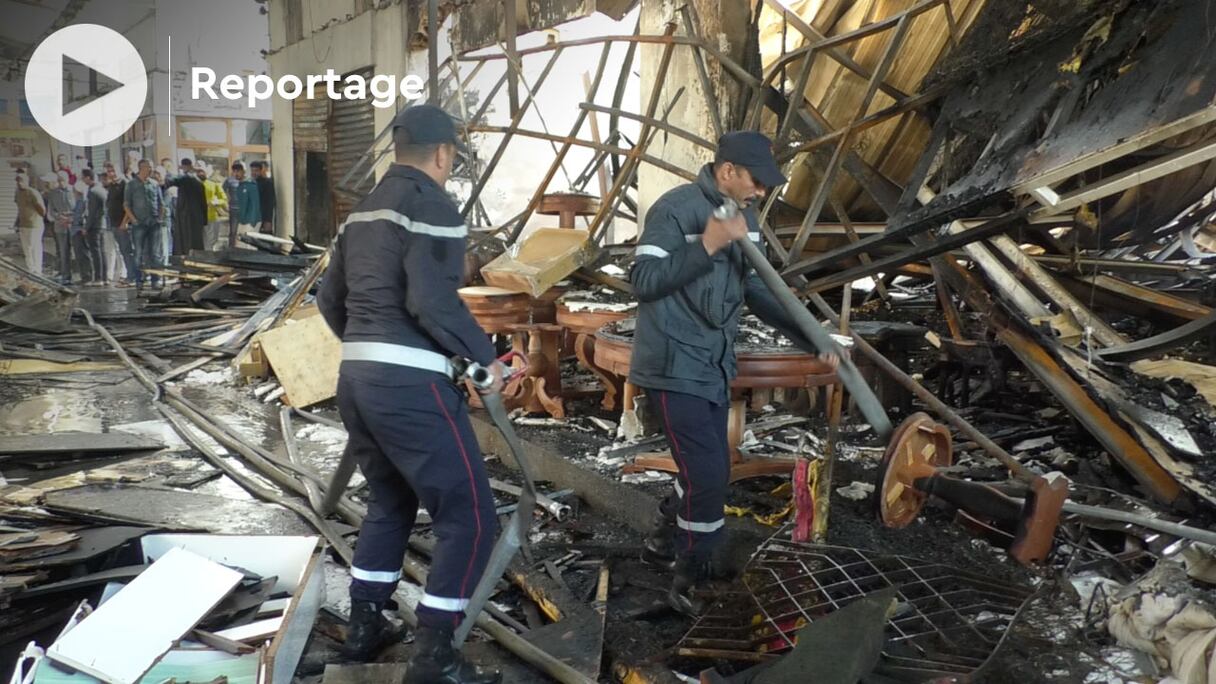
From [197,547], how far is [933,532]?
11.5 ft

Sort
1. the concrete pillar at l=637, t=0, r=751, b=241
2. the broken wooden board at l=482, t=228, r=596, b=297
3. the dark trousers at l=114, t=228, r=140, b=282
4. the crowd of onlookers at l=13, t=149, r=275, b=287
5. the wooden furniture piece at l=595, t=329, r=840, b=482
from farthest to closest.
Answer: the dark trousers at l=114, t=228, r=140, b=282 → the crowd of onlookers at l=13, t=149, r=275, b=287 → the concrete pillar at l=637, t=0, r=751, b=241 → the broken wooden board at l=482, t=228, r=596, b=297 → the wooden furniture piece at l=595, t=329, r=840, b=482

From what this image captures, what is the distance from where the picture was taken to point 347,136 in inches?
611

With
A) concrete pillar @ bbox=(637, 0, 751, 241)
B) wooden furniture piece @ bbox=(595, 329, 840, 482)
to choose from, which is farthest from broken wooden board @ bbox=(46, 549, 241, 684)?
concrete pillar @ bbox=(637, 0, 751, 241)

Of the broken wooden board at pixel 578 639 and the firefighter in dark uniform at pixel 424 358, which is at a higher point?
the firefighter in dark uniform at pixel 424 358

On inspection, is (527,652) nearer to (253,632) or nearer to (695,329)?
(253,632)

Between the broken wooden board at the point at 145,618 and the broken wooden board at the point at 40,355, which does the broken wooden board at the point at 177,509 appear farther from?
the broken wooden board at the point at 40,355

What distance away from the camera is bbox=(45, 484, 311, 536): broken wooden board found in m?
4.68

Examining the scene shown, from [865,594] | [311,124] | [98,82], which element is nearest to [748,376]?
[865,594]

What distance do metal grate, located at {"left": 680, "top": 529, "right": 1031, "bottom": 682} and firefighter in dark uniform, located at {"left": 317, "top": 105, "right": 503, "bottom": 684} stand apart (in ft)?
2.96

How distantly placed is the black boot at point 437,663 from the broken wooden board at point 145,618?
0.88m

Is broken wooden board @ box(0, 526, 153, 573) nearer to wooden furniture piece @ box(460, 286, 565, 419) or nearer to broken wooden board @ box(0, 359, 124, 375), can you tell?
wooden furniture piece @ box(460, 286, 565, 419)

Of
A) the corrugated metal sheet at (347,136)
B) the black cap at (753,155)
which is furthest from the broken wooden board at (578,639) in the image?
the corrugated metal sheet at (347,136)

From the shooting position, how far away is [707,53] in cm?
652

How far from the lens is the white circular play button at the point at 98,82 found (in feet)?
60.5
